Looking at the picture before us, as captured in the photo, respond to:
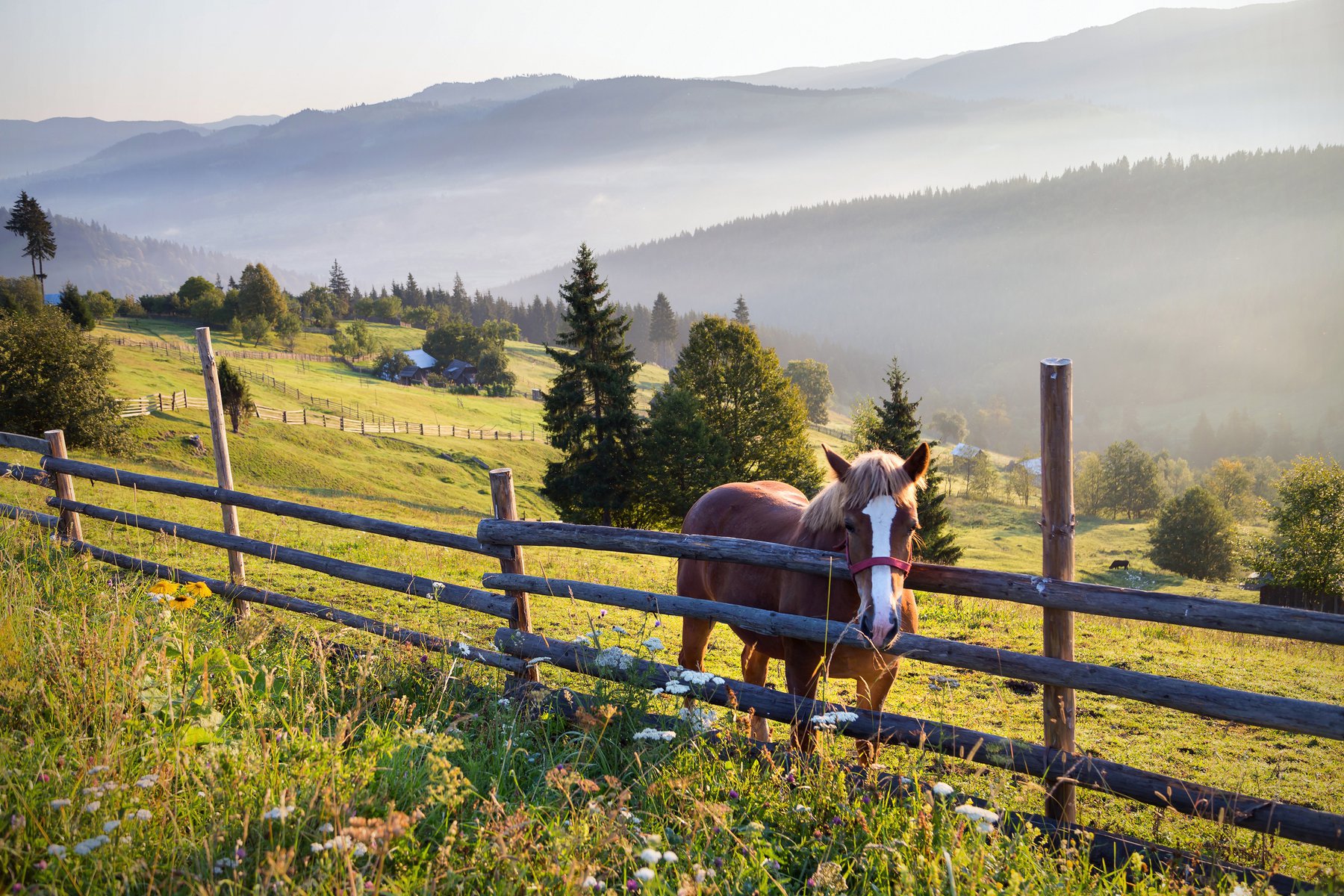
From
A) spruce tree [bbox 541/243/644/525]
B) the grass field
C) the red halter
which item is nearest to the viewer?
the grass field

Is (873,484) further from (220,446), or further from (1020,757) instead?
(220,446)

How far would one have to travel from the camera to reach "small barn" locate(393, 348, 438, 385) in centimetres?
8831

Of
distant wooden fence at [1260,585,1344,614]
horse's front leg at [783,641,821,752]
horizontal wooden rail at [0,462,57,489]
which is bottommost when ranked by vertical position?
distant wooden fence at [1260,585,1344,614]

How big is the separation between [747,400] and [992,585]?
3005cm

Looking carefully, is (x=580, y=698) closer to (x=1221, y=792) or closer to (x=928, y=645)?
(x=928, y=645)

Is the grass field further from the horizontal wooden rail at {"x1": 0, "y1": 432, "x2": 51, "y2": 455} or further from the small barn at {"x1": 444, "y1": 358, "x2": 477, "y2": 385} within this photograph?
the small barn at {"x1": 444, "y1": 358, "x2": 477, "y2": 385}

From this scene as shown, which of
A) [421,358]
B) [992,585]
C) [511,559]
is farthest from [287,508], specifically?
[421,358]

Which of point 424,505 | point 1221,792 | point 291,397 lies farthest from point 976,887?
point 291,397

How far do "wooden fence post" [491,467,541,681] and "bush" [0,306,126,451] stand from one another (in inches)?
1491

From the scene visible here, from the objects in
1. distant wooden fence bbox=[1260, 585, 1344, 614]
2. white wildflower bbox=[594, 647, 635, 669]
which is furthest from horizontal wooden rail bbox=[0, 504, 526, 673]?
distant wooden fence bbox=[1260, 585, 1344, 614]

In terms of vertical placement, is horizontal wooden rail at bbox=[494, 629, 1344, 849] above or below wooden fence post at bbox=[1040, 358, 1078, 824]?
below

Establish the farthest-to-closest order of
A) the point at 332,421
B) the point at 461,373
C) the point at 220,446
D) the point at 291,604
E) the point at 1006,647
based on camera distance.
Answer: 1. the point at 461,373
2. the point at 332,421
3. the point at 1006,647
4. the point at 220,446
5. the point at 291,604

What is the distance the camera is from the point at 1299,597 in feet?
116

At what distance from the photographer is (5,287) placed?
81438 mm
